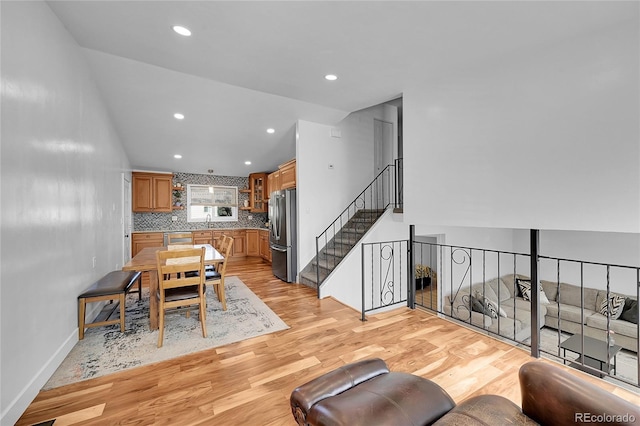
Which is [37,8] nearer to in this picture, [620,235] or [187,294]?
[187,294]

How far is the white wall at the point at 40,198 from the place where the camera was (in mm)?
1657

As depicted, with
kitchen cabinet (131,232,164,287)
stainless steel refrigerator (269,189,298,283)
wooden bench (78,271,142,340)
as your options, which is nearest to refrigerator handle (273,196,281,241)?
stainless steel refrigerator (269,189,298,283)

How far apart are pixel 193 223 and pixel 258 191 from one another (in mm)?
1996

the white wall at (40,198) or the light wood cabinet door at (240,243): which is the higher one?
the white wall at (40,198)

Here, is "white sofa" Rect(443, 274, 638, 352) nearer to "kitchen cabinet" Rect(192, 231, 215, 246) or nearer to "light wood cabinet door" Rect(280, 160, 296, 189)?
"light wood cabinet door" Rect(280, 160, 296, 189)

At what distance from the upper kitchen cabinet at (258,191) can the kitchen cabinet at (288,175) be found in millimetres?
1927

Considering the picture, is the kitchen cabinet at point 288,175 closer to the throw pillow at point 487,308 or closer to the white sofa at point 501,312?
the white sofa at point 501,312

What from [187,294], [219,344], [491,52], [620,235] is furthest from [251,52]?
[620,235]

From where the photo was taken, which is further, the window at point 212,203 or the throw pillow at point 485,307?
the window at point 212,203

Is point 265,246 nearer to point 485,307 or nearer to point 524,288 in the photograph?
point 485,307

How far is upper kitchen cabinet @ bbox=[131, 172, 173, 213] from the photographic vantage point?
6.54m

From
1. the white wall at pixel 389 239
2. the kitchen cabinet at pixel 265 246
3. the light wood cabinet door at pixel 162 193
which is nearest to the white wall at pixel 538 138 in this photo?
the white wall at pixel 389 239

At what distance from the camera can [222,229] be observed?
746cm

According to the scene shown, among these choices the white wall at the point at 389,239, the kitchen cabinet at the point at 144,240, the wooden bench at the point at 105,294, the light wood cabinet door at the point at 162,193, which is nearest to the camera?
the wooden bench at the point at 105,294
